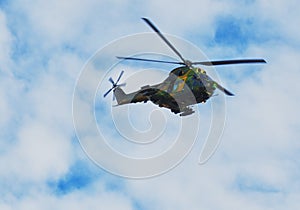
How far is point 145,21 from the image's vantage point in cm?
7569

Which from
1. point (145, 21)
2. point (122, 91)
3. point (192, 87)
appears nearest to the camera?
point (145, 21)

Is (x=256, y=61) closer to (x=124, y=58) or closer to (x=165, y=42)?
(x=165, y=42)

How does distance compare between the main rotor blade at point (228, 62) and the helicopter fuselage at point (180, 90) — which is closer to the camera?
the main rotor blade at point (228, 62)

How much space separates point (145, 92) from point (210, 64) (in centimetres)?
927

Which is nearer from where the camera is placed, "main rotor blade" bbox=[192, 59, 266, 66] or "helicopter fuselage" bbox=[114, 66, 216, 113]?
"main rotor blade" bbox=[192, 59, 266, 66]

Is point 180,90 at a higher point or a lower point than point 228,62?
lower

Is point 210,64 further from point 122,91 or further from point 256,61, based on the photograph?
point 122,91

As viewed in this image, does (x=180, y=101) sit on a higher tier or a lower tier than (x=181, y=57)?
lower

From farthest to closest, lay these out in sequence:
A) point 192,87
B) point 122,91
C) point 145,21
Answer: point 122,91 < point 192,87 < point 145,21

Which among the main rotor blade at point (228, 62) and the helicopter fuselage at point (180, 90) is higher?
the main rotor blade at point (228, 62)

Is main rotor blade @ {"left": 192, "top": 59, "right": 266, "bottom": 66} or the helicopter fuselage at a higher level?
main rotor blade @ {"left": 192, "top": 59, "right": 266, "bottom": 66}

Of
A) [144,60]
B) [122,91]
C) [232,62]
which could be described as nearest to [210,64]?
[232,62]

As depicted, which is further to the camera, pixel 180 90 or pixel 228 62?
pixel 180 90

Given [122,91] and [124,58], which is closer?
[124,58]
